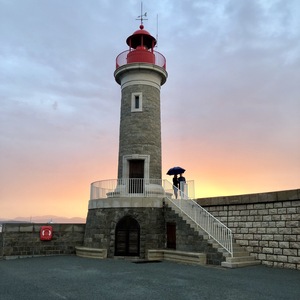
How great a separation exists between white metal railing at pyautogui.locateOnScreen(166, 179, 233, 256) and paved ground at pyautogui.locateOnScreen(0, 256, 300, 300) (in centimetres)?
118

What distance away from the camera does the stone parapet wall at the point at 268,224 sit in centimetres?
1040

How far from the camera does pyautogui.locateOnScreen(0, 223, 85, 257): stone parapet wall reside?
559 inches

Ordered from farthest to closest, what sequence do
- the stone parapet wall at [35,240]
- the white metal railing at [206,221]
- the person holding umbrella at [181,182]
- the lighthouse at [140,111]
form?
the lighthouse at [140,111] < the person holding umbrella at [181,182] < the stone parapet wall at [35,240] < the white metal railing at [206,221]

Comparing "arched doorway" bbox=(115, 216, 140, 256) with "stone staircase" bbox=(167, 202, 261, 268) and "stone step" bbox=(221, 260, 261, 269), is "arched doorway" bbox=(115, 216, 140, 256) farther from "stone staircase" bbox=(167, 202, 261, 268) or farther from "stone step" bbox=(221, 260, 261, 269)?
"stone step" bbox=(221, 260, 261, 269)

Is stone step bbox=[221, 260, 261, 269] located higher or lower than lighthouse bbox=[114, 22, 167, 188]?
lower

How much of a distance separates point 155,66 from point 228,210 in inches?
320

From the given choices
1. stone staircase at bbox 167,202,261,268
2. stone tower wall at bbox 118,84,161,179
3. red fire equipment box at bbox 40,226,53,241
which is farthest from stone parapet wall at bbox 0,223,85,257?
stone staircase at bbox 167,202,261,268

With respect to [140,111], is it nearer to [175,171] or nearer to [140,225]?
[175,171]

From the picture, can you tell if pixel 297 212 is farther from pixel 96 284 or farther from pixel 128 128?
pixel 128 128

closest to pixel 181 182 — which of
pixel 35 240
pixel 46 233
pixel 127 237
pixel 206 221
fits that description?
pixel 206 221

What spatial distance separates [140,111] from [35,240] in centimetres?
783

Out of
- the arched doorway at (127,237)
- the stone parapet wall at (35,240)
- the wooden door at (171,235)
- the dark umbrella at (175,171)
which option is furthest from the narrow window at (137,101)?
the stone parapet wall at (35,240)

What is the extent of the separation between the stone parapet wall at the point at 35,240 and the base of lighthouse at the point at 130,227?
5.16 ft

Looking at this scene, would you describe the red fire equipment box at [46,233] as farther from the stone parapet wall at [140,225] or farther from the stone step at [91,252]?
the stone parapet wall at [140,225]
